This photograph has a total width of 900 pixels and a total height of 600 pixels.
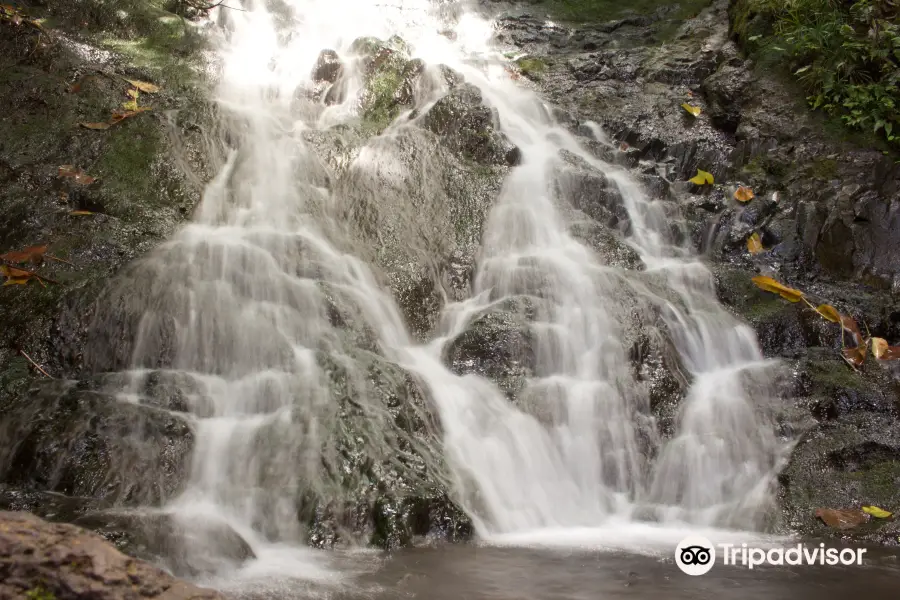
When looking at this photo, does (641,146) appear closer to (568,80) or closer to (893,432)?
(568,80)

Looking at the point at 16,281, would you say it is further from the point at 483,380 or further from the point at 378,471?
the point at 483,380

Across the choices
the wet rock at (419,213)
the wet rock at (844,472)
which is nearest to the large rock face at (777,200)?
the wet rock at (844,472)

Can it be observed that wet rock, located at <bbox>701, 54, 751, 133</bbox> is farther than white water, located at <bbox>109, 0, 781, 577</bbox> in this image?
Yes

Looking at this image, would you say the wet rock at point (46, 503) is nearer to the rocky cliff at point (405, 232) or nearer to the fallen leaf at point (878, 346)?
the rocky cliff at point (405, 232)

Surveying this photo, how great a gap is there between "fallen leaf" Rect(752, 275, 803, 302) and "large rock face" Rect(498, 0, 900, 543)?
3.4 inches

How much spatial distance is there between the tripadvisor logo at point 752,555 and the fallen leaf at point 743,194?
5436mm

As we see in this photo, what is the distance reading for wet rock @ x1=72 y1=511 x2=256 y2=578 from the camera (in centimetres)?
340

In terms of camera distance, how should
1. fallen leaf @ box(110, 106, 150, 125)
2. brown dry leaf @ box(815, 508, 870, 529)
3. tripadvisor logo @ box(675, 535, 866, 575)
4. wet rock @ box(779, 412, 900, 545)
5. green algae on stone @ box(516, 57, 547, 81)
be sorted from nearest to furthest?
tripadvisor logo @ box(675, 535, 866, 575)
brown dry leaf @ box(815, 508, 870, 529)
wet rock @ box(779, 412, 900, 545)
fallen leaf @ box(110, 106, 150, 125)
green algae on stone @ box(516, 57, 547, 81)

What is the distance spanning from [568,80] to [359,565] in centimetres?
1022

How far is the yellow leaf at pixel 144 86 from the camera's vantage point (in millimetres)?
8305

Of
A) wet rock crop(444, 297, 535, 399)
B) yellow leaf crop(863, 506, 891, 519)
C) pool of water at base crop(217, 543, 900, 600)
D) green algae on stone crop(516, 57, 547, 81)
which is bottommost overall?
pool of water at base crop(217, 543, 900, 600)

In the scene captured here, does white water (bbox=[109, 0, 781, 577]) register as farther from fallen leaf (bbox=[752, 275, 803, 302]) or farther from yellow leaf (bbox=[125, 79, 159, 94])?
yellow leaf (bbox=[125, 79, 159, 94])

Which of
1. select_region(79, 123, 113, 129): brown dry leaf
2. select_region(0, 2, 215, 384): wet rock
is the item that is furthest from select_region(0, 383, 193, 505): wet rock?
select_region(79, 123, 113, 129): brown dry leaf

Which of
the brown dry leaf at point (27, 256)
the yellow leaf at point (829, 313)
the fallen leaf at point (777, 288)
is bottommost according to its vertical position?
the yellow leaf at point (829, 313)
